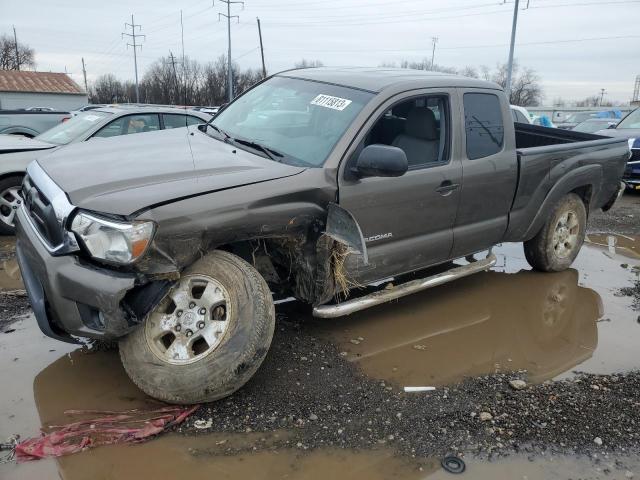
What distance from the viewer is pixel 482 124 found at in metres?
4.51

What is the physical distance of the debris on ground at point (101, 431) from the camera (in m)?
2.66

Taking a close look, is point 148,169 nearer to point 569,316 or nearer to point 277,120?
point 277,120

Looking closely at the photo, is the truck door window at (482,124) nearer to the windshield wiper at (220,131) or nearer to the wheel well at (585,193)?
the wheel well at (585,193)

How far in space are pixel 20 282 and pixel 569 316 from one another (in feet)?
16.9

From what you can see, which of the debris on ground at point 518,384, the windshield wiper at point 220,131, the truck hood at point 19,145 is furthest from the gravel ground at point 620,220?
the truck hood at point 19,145

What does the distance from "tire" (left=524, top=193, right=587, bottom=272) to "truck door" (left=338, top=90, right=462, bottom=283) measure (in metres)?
1.69

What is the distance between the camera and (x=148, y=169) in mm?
3162

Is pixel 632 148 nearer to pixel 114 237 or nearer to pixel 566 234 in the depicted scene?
pixel 566 234

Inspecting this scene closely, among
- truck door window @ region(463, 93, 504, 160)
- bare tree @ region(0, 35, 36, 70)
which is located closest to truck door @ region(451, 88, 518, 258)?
truck door window @ region(463, 93, 504, 160)

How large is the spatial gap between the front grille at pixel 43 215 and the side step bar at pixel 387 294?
1.66m

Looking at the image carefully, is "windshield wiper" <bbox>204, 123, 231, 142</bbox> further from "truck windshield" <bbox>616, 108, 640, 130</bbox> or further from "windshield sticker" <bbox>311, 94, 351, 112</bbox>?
"truck windshield" <bbox>616, 108, 640, 130</bbox>

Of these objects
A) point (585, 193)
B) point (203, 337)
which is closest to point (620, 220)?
point (585, 193)

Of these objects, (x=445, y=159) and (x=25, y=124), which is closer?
(x=445, y=159)

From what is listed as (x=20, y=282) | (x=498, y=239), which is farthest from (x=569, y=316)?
(x=20, y=282)
